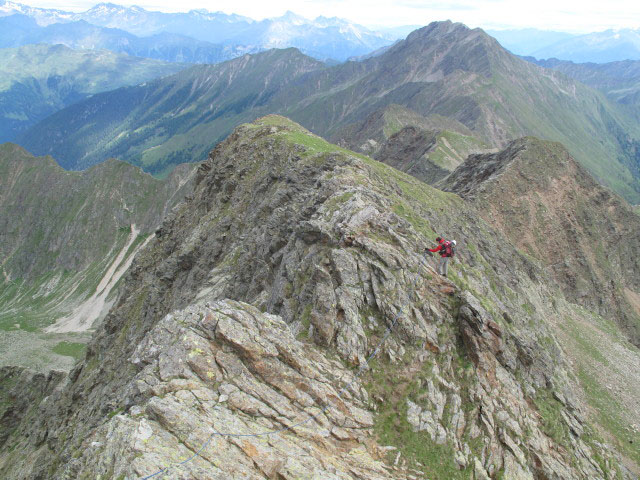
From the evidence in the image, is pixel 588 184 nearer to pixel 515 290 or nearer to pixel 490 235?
pixel 490 235

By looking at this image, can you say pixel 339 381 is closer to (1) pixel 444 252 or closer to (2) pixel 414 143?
(1) pixel 444 252

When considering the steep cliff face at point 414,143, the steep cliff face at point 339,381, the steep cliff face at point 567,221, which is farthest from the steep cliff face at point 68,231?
the steep cliff face at point 567,221

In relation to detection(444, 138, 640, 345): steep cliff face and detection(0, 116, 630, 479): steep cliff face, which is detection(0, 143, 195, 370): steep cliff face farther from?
detection(444, 138, 640, 345): steep cliff face

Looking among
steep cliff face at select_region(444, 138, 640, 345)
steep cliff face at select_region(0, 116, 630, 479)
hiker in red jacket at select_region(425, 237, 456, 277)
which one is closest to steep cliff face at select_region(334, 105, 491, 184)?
steep cliff face at select_region(444, 138, 640, 345)

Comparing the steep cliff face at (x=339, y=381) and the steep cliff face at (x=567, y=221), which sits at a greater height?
the steep cliff face at (x=339, y=381)

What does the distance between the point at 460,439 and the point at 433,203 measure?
38728 mm

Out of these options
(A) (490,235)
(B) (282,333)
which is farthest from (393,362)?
(A) (490,235)

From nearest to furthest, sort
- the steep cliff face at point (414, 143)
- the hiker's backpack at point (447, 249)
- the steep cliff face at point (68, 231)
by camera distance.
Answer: the hiker's backpack at point (447, 249), the steep cliff face at point (414, 143), the steep cliff face at point (68, 231)

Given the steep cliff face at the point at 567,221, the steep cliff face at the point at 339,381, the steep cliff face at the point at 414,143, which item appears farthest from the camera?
the steep cliff face at the point at 414,143

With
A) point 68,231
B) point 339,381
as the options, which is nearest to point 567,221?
point 339,381

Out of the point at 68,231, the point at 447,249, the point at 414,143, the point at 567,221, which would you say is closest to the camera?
the point at 447,249

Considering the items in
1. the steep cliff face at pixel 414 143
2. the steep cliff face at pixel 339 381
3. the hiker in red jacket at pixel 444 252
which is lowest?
the steep cliff face at pixel 414 143

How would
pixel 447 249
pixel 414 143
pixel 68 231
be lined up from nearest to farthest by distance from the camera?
pixel 447 249 < pixel 414 143 < pixel 68 231

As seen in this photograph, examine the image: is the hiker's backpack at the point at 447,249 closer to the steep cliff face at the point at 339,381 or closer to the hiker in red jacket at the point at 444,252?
the hiker in red jacket at the point at 444,252
